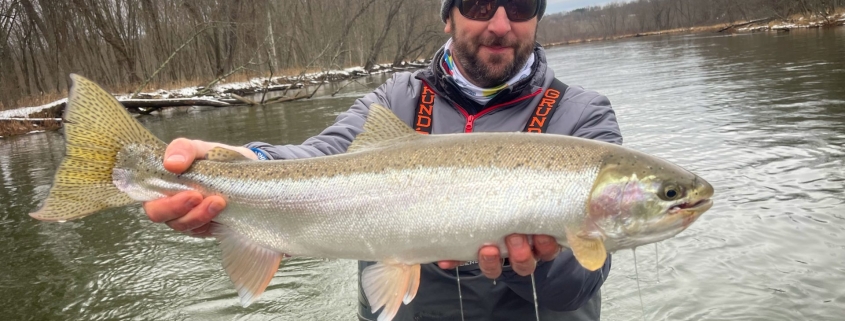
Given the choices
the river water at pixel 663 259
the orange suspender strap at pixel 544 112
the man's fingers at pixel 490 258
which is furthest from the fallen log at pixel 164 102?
the man's fingers at pixel 490 258

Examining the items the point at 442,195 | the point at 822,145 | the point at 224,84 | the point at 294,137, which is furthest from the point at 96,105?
the point at 224,84

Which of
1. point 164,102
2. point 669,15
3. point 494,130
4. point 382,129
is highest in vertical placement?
point 669,15

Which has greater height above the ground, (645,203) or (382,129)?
(382,129)

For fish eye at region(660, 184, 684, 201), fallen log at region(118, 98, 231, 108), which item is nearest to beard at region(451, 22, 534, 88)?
fish eye at region(660, 184, 684, 201)

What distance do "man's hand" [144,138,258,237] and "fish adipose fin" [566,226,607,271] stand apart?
1.47 metres

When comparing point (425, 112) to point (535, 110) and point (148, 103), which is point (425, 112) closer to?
point (535, 110)

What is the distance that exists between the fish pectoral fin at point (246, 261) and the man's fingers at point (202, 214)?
119 mm

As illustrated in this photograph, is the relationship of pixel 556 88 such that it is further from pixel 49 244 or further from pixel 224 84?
pixel 224 84

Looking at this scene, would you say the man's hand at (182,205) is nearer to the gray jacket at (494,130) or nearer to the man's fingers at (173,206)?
the man's fingers at (173,206)

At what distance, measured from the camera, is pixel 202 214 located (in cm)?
239

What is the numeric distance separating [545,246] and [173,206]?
60.6 inches

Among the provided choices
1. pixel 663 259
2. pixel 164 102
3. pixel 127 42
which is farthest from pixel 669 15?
pixel 663 259

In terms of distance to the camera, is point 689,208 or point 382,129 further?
point 382,129

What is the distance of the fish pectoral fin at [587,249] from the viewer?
214 cm
